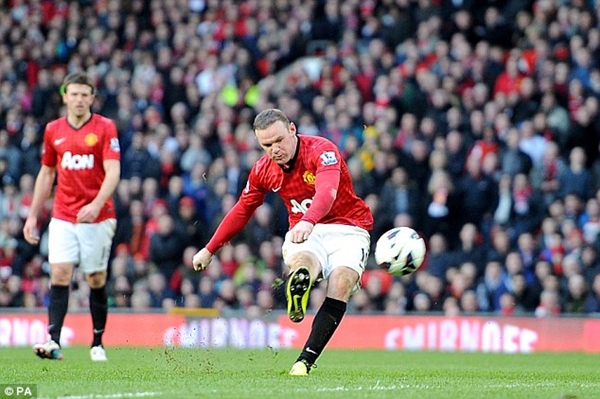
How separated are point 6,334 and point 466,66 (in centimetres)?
765

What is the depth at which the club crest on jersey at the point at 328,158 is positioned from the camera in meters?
8.92

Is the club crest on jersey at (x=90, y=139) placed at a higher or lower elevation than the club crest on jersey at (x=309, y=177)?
higher

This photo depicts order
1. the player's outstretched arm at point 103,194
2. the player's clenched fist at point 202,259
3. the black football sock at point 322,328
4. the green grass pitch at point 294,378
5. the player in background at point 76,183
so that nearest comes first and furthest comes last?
the green grass pitch at point 294,378 < the black football sock at point 322,328 < the player's clenched fist at point 202,259 < the player's outstretched arm at point 103,194 < the player in background at point 76,183

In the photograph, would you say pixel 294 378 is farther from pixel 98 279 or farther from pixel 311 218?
pixel 98 279

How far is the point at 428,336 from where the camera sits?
53.9 feet

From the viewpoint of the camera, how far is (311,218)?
8500mm

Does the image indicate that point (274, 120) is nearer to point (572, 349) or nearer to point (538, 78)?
point (572, 349)

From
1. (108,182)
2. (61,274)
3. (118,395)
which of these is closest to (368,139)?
(108,182)

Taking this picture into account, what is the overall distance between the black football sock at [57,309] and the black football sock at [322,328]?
10.8 feet

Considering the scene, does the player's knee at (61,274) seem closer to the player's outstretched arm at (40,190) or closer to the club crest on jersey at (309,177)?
the player's outstretched arm at (40,190)

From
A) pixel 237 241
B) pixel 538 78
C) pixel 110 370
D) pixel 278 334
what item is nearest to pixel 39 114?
pixel 237 241

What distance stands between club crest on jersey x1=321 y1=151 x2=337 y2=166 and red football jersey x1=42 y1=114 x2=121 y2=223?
10.4 ft

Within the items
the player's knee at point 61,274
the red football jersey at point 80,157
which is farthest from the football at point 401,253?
the player's knee at point 61,274

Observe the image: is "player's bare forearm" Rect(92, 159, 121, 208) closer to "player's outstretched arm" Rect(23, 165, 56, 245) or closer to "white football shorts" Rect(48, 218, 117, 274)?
"white football shorts" Rect(48, 218, 117, 274)
